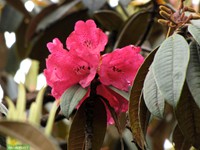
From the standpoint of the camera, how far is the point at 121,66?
1095mm

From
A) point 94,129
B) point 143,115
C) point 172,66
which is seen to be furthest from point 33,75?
point 172,66

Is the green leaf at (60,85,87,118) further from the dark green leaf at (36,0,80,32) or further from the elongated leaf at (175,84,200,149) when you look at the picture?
the dark green leaf at (36,0,80,32)

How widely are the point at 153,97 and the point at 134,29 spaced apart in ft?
2.74

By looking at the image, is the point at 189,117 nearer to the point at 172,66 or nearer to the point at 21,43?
the point at 172,66

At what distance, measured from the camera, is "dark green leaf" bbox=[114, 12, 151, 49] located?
1.70m

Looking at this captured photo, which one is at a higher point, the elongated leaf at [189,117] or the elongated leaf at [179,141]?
the elongated leaf at [189,117]

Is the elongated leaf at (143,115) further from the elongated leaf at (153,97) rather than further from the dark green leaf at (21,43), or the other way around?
the dark green leaf at (21,43)

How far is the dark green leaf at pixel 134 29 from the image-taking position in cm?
170

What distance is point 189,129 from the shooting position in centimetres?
97

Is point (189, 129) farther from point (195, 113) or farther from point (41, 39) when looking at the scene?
point (41, 39)

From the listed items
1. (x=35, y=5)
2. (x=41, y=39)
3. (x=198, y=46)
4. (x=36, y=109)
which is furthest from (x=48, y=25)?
(x=36, y=109)

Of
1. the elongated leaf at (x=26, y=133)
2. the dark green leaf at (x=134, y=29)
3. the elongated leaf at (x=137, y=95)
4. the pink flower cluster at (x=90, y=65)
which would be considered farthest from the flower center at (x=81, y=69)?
the dark green leaf at (x=134, y=29)

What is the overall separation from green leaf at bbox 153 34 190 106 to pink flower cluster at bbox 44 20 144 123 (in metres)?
0.15

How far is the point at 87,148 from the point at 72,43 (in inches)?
7.3
